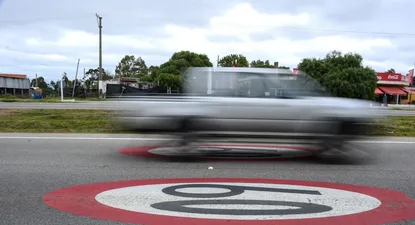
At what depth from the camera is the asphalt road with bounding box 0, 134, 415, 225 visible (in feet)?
14.3

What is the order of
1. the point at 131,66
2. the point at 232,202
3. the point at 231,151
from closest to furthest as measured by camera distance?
1. the point at 232,202
2. the point at 231,151
3. the point at 131,66

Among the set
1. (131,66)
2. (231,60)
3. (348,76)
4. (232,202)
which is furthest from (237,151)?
(131,66)

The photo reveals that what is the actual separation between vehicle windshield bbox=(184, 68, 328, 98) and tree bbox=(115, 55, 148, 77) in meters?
84.6

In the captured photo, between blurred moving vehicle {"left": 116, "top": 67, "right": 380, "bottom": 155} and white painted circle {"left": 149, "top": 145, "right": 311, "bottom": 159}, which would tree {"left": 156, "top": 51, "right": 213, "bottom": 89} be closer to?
white painted circle {"left": 149, "top": 145, "right": 311, "bottom": 159}

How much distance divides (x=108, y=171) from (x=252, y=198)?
2674 millimetres

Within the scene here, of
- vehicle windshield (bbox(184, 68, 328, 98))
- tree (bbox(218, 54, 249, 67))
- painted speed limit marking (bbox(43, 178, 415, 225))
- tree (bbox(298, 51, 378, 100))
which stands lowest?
painted speed limit marking (bbox(43, 178, 415, 225))

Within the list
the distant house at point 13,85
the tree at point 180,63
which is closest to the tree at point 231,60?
the tree at point 180,63

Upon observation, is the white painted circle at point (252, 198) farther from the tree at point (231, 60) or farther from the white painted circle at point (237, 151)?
the tree at point (231, 60)

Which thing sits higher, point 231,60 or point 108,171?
point 231,60

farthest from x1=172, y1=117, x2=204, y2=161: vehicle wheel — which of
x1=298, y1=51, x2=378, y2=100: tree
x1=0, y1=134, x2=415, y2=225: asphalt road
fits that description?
x1=298, y1=51, x2=378, y2=100: tree

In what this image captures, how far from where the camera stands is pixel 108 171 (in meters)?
6.10

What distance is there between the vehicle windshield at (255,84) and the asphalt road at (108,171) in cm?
134

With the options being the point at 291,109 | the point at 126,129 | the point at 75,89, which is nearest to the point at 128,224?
the point at 126,129

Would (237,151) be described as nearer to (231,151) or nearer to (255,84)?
(231,151)
